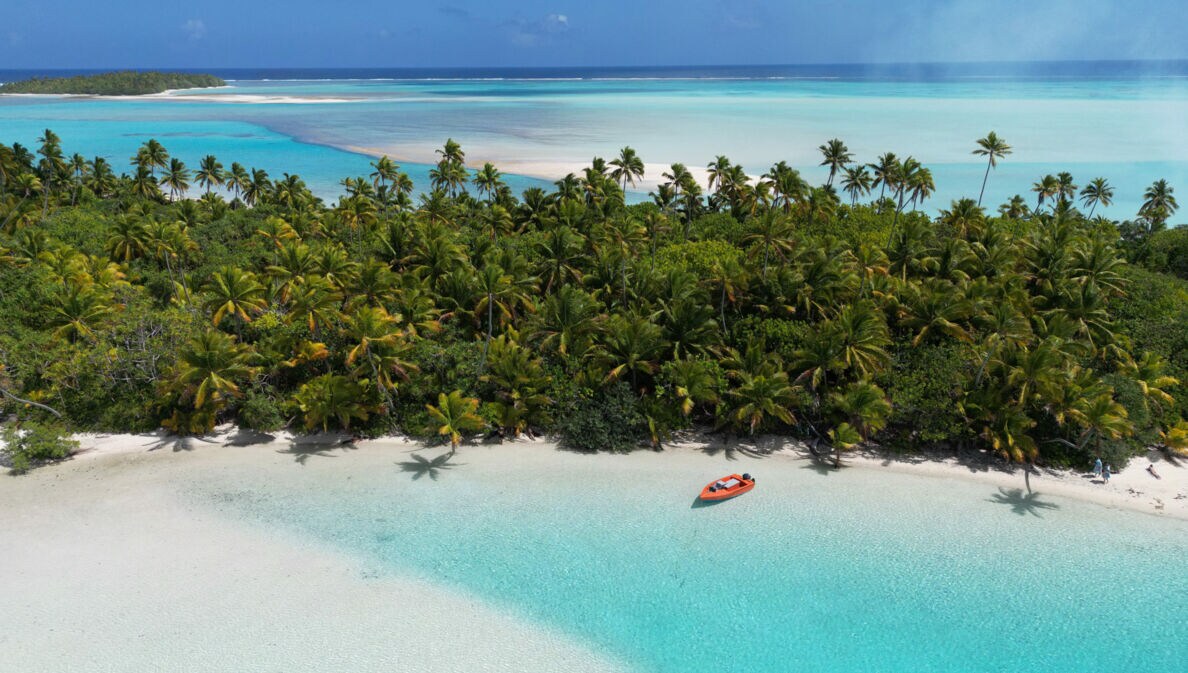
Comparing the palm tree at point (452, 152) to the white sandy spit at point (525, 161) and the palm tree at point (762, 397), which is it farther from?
the palm tree at point (762, 397)

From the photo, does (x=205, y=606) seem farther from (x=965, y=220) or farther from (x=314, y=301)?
(x=965, y=220)

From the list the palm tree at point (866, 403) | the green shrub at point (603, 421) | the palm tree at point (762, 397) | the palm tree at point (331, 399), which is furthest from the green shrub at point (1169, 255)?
the palm tree at point (331, 399)

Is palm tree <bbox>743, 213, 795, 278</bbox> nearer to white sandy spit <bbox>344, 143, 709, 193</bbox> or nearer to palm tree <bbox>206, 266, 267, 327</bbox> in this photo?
palm tree <bbox>206, 266, 267, 327</bbox>

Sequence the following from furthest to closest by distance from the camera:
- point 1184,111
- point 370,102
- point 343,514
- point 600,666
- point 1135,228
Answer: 1. point 370,102
2. point 1184,111
3. point 1135,228
4. point 343,514
5. point 600,666

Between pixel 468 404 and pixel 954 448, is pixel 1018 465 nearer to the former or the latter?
pixel 954 448

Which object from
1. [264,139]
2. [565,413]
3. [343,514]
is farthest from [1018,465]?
[264,139]

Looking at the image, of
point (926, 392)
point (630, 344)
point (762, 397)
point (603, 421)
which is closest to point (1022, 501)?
point (926, 392)

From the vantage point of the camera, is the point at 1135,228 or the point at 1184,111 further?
the point at 1184,111
